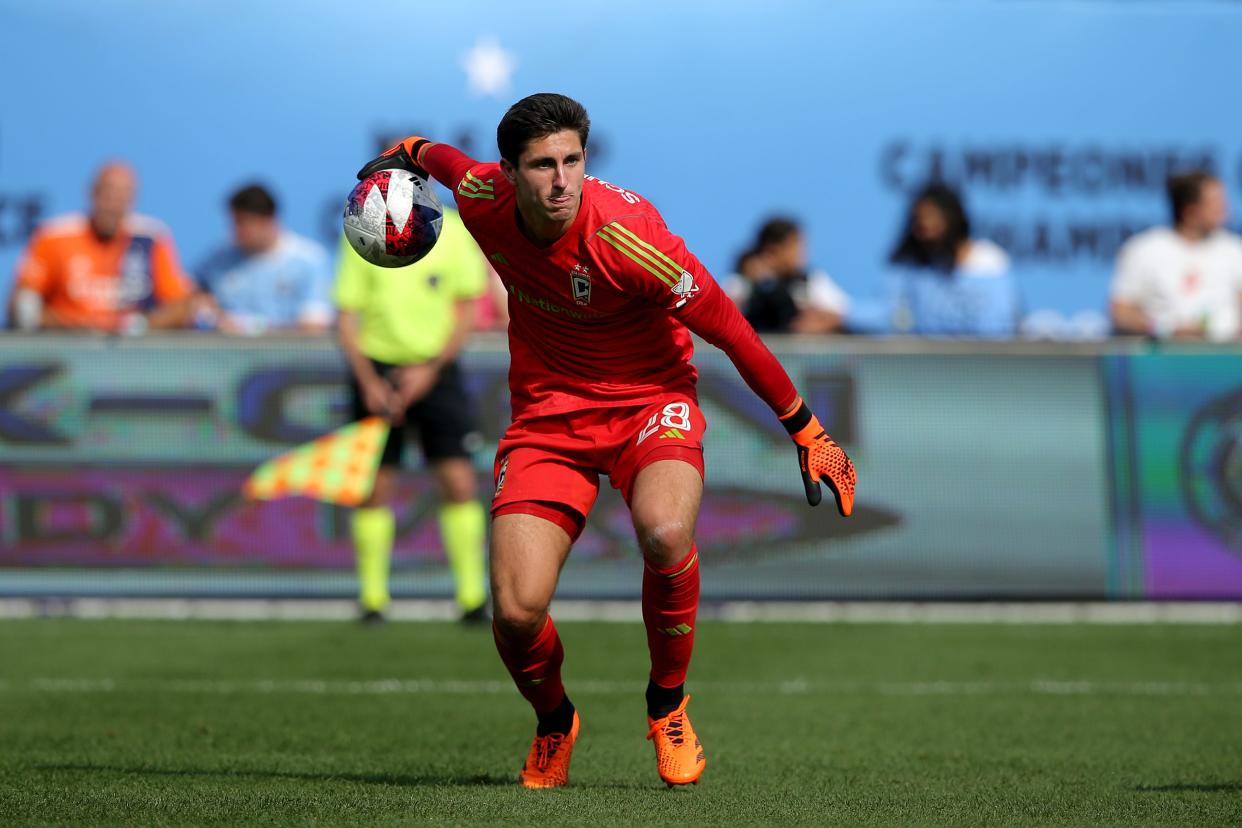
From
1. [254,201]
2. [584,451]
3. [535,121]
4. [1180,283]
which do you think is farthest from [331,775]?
[1180,283]

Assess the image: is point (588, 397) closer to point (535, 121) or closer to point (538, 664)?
point (538, 664)

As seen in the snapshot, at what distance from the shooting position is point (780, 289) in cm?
1245

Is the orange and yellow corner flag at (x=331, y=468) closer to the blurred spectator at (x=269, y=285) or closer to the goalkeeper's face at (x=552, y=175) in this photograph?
the blurred spectator at (x=269, y=285)

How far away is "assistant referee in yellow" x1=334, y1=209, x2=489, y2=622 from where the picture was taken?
11.1 m

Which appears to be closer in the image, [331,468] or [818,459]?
[818,459]

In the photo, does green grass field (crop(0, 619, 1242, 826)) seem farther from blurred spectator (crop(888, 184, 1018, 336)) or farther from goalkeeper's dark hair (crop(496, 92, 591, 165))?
blurred spectator (crop(888, 184, 1018, 336))

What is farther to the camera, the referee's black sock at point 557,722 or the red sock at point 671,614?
the referee's black sock at point 557,722

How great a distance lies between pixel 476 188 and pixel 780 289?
21.5 ft

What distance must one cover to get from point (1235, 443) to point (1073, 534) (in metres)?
1.13

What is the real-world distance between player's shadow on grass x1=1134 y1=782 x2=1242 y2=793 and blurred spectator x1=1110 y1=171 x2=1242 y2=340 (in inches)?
256

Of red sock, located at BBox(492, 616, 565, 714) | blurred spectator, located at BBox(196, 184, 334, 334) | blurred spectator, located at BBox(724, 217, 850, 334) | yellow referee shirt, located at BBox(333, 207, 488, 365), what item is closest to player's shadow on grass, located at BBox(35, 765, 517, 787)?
red sock, located at BBox(492, 616, 565, 714)

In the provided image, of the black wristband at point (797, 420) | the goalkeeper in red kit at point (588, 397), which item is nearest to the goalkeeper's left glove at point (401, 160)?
the goalkeeper in red kit at point (588, 397)

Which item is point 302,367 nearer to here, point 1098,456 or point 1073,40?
point 1098,456

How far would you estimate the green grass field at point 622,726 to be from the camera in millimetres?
5598
